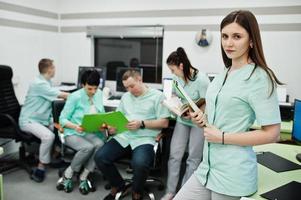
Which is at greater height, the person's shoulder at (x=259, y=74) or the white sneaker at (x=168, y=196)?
the person's shoulder at (x=259, y=74)

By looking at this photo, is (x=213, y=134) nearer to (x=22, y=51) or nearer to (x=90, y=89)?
(x=90, y=89)

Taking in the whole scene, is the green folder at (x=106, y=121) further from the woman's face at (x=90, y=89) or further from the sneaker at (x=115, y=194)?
the sneaker at (x=115, y=194)

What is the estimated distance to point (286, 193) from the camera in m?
1.39

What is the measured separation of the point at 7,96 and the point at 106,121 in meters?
1.50

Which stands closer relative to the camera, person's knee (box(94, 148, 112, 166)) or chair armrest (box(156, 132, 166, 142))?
person's knee (box(94, 148, 112, 166))

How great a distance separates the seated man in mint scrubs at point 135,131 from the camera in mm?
2633

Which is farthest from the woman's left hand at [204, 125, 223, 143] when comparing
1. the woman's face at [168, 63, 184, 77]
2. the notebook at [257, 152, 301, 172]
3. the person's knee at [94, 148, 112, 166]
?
the person's knee at [94, 148, 112, 166]

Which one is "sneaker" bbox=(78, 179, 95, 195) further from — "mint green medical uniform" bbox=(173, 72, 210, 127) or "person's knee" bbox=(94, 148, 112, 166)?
"mint green medical uniform" bbox=(173, 72, 210, 127)

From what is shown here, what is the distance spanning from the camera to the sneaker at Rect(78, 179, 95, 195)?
2.89 meters

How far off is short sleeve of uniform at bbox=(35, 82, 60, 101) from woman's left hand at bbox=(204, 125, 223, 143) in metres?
2.44

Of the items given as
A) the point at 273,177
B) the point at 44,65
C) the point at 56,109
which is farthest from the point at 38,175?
the point at 273,177

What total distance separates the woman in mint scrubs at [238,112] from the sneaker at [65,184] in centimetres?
196

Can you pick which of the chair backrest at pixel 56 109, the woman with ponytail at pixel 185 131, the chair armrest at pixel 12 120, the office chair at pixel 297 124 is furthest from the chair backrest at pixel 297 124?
the chair armrest at pixel 12 120

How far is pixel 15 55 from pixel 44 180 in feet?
5.74
